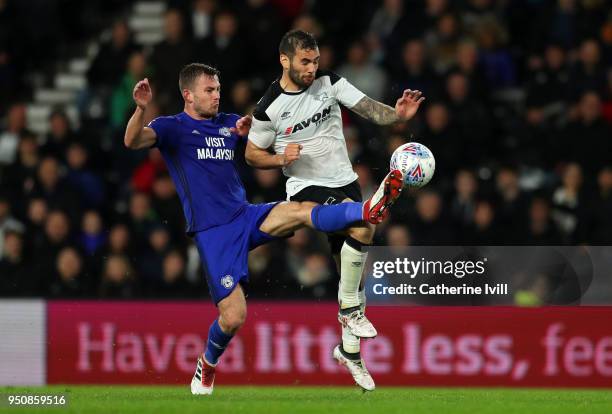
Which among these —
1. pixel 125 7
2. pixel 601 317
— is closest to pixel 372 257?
pixel 601 317

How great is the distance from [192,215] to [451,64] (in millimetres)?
5597

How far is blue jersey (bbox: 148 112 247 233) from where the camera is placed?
10.6 meters

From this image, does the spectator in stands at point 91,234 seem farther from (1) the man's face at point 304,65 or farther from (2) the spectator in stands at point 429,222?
(1) the man's face at point 304,65

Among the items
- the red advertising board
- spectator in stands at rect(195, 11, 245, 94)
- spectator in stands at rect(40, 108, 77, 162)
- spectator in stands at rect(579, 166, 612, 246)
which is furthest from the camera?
spectator in stands at rect(40, 108, 77, 162)

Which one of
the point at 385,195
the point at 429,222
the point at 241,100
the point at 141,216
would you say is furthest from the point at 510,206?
the point at 385,195

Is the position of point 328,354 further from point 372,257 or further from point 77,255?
point 77,255

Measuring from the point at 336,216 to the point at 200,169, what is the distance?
3.98 feet

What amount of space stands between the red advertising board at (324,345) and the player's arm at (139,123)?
3.19 m

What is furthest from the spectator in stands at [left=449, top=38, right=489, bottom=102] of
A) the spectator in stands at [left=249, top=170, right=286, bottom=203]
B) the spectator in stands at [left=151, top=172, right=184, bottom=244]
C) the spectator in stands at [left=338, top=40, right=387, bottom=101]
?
the spectator in stands at [left=151, top=172, right=184, bottom=244]

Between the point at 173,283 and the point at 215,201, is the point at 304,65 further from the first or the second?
the point at 173,283

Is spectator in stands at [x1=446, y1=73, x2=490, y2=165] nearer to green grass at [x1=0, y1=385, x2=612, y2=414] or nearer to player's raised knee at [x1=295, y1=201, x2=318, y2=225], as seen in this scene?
green grass at [x1=0, y1=385, x2=612, y2=414]

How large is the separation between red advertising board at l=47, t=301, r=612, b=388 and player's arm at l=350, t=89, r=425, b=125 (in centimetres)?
283

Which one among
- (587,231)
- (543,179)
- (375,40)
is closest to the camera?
(587,231)

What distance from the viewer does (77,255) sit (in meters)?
14.3
